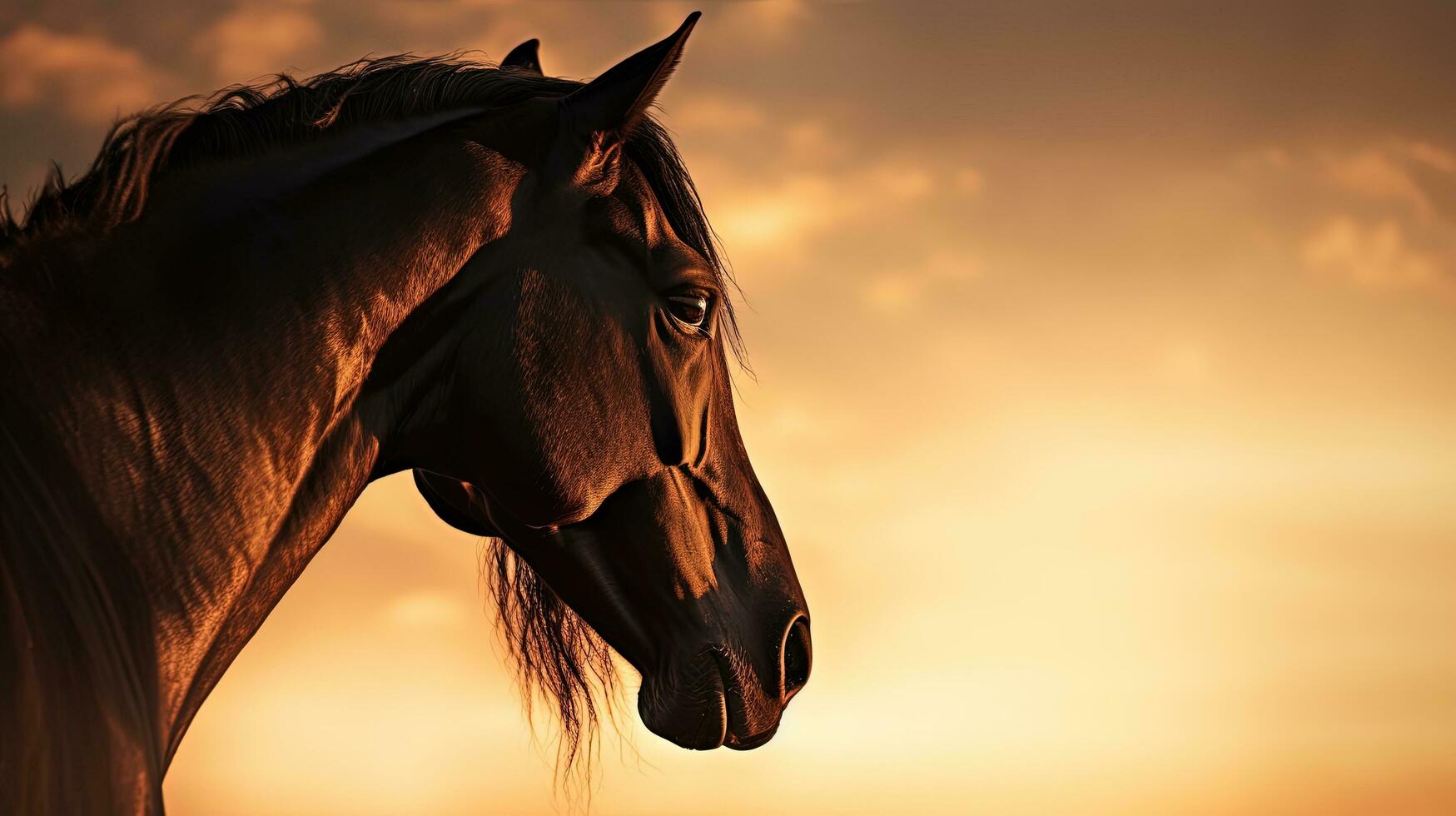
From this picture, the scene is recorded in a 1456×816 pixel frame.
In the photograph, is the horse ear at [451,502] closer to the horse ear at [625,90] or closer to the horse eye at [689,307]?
the horse eye at [689,307]

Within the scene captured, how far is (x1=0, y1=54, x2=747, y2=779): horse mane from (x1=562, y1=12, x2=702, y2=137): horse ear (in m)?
0.09

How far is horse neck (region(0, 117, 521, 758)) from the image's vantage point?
1.03 metres

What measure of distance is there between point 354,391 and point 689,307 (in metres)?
0.37

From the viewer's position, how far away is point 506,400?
1.21m

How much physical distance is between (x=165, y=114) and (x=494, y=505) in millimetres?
492

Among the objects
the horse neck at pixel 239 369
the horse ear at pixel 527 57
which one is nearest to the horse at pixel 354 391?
the horse neck at pixel 239 369

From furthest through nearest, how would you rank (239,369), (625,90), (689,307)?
(689,307), (625,90), (239,369)

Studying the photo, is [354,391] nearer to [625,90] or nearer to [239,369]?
[239,369]

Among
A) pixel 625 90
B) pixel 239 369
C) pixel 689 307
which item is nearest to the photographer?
pixel 239 369

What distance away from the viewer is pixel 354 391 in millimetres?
1162

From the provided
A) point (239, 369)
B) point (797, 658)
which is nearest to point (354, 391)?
point (239, 369)

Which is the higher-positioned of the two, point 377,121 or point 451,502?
point 377,121

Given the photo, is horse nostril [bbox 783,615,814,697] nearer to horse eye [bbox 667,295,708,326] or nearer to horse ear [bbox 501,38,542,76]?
horse eye [bbox 667,295,708,326]

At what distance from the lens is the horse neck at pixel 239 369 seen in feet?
3.37
